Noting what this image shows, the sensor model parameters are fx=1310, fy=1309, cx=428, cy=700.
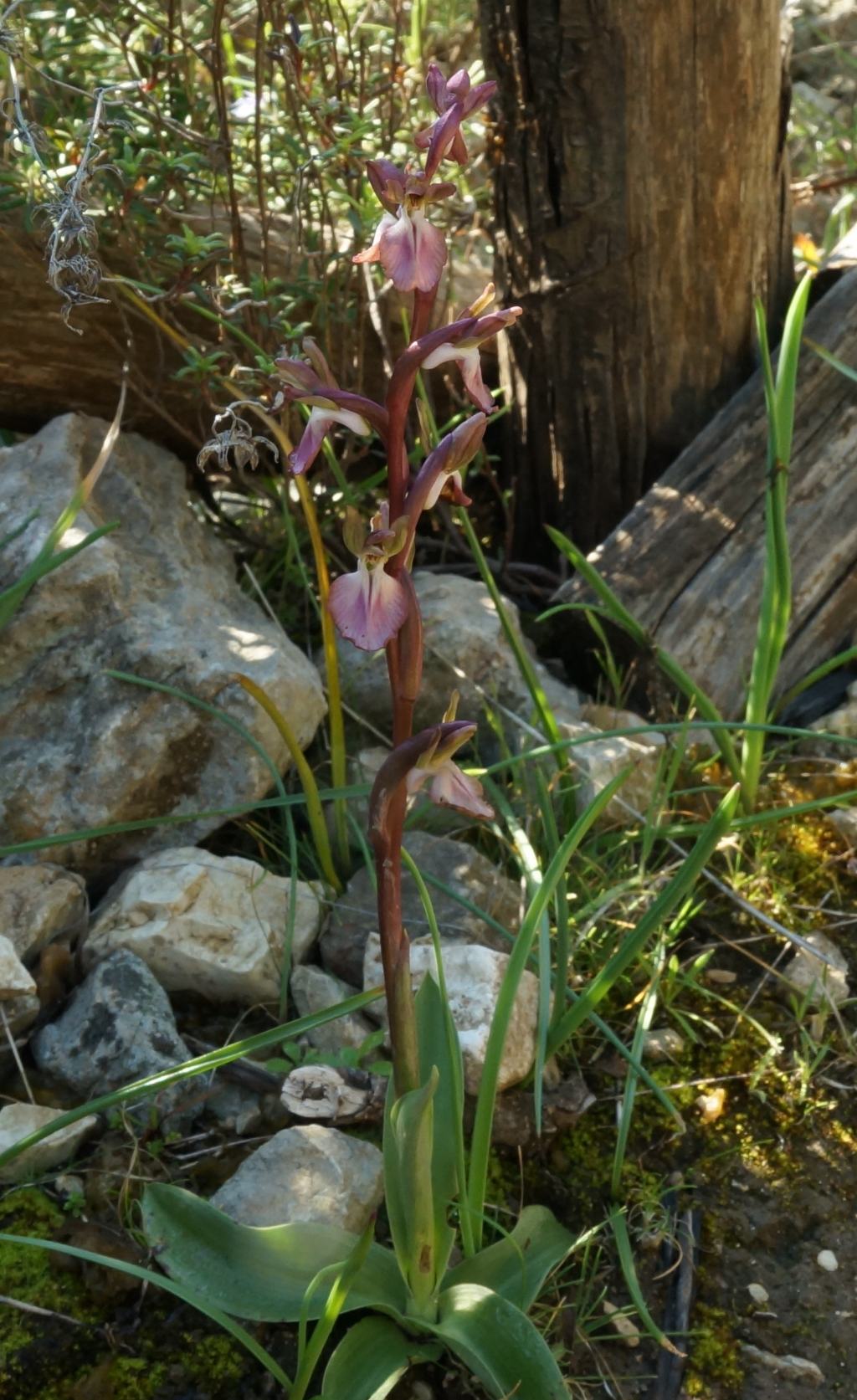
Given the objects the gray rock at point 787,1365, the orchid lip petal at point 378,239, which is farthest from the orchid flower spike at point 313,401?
the gray rock at point 787,1365

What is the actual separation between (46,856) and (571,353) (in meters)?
1.58

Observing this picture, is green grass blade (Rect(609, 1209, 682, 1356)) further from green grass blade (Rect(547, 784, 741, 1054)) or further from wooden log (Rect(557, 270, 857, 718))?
wooden log (Rect(557, 270, 857, 718))

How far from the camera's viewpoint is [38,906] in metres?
2.00

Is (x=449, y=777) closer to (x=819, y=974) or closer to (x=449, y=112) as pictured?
(x=449, y=112)

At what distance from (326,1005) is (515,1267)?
20.6 inches

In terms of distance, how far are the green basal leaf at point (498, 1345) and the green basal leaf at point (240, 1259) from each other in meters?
0.09

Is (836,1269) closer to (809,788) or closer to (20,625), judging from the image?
(809,788)

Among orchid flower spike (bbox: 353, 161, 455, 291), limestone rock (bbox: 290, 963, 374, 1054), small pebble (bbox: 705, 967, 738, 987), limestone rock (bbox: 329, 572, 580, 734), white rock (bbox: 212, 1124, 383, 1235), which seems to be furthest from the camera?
limestone rock (bbox: 329, 572, 580, 734)

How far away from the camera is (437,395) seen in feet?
10.2

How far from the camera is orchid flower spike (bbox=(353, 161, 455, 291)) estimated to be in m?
1.27

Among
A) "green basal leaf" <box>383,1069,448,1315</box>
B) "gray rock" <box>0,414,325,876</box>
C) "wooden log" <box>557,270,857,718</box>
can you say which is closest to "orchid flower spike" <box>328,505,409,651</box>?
"green basal leaf" <box>383,1069,448,1315</box>

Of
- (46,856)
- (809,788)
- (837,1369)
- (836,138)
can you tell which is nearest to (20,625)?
(46,856)

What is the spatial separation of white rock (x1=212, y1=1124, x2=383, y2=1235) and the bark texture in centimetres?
170

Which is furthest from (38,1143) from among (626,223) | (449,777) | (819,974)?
(626,223)
